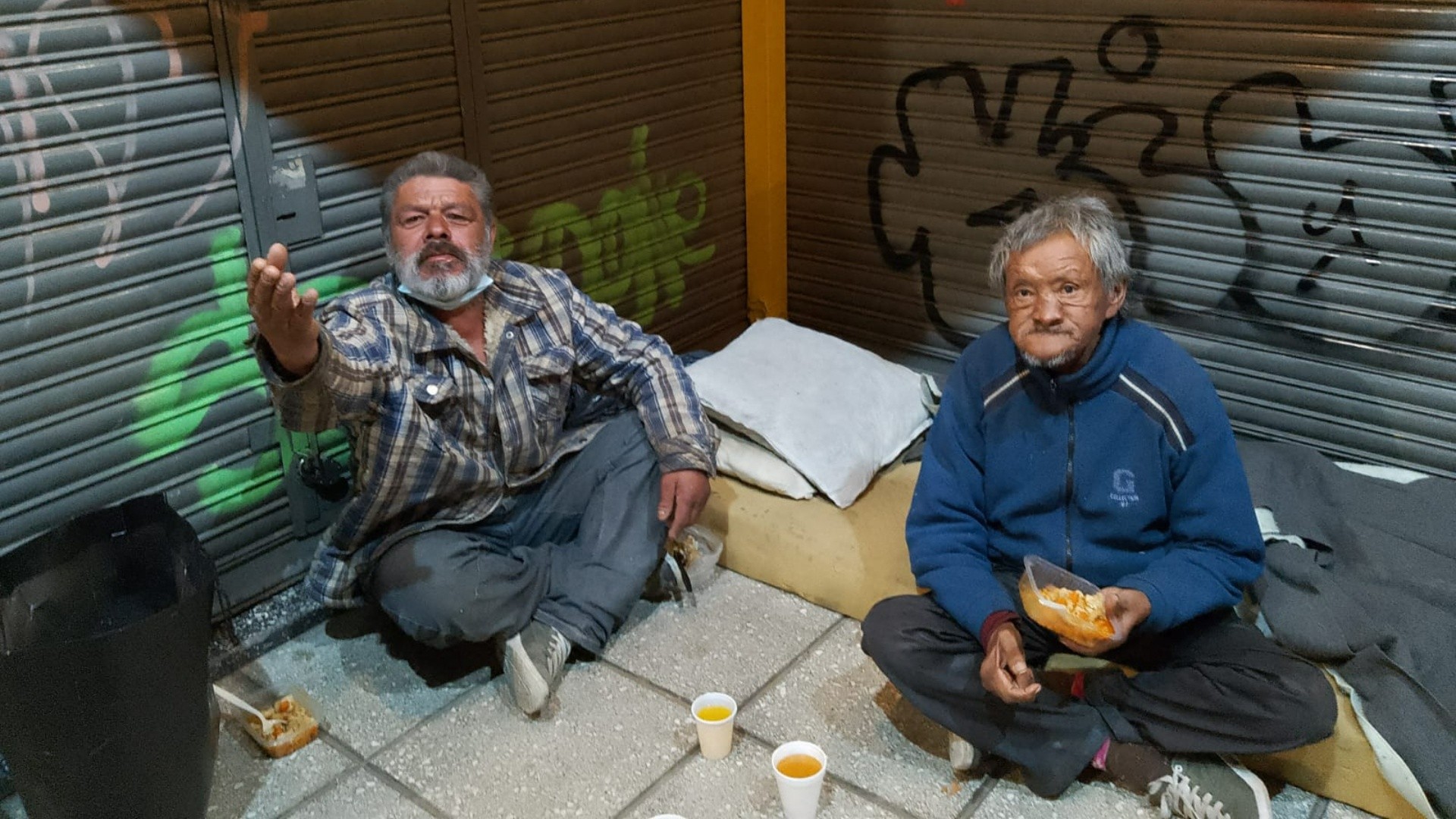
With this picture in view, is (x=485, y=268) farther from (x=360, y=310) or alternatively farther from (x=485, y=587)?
(x=485, y=587)

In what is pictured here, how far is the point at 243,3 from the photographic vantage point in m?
3.06

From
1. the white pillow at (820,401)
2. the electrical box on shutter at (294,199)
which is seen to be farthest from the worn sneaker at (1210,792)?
the electrical box on shutter at (294,199)

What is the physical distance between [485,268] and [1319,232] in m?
2.48

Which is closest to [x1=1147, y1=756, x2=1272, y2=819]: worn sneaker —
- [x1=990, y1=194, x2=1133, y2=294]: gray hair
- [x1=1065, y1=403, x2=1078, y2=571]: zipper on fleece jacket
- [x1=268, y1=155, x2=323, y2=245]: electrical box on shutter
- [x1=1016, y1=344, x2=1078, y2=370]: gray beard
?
[x1=1065, y1=403, x2=1078, y2=571]: zipper on fleece jacket

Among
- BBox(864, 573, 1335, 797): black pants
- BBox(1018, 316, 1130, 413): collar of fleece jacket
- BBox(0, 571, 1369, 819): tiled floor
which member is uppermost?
BBox(1018, 316, 1130, 413): collar of fleece jacket

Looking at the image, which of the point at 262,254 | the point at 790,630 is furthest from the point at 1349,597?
the point at 262,254

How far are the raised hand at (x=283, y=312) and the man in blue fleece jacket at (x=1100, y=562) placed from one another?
1.43 m

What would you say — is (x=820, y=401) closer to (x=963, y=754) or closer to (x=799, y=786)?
(x=963, y=754)

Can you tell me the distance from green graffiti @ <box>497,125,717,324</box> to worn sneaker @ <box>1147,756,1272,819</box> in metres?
2.51

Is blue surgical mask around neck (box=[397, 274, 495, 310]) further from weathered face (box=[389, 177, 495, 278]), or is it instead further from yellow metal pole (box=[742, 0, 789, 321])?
yellow metal pole (box=[742, 0, 789, 321])

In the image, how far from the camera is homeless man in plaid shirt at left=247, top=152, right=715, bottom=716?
9.68ft

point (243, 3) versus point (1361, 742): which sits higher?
point (243, 3)

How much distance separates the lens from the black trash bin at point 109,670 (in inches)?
88.4

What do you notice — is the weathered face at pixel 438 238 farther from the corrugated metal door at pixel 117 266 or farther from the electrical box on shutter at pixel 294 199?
the corrugated metal door at pixel 117 266
